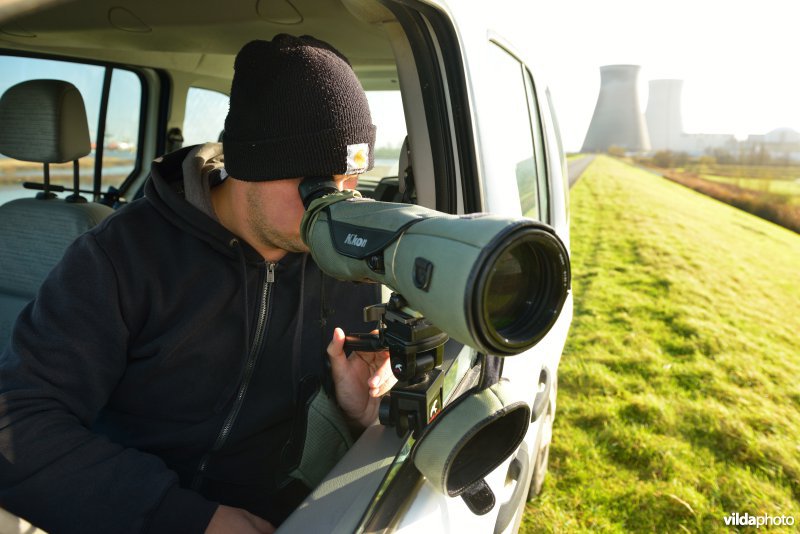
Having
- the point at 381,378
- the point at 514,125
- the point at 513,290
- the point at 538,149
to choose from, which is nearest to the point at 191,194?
the point at 381,378

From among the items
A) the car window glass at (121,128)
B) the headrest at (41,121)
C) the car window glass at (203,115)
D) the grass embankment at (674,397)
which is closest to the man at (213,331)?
the headrest at (41,121)

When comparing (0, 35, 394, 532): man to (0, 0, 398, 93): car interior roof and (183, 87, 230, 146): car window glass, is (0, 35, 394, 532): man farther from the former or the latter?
(183, 87, 230, 146): car window glass

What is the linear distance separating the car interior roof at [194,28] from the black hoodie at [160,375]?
807 mm

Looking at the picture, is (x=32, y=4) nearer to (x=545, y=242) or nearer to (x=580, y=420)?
(x=545, y=242)

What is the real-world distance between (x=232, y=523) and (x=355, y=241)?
26.5 inches

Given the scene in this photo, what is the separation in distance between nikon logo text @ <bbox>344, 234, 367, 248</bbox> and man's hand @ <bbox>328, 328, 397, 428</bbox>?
1.80 feet

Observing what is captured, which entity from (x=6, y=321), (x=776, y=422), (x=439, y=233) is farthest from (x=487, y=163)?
(x=776, y=422)

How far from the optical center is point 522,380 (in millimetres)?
1851

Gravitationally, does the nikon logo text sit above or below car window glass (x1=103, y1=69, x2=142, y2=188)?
below

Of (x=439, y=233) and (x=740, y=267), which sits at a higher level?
(x=439, y=233)

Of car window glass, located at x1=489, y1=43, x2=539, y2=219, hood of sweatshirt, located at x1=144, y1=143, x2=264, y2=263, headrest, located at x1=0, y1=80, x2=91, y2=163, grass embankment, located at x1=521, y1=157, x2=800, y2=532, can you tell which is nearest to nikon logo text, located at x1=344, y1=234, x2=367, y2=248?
hood of sweatshirt, located at x1=144, y1=143, x2=264, y2=263

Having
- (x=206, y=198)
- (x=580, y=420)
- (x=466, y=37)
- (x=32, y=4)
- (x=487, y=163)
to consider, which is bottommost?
(x=580, y=420)

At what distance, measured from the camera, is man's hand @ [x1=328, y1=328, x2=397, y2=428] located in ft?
5.04

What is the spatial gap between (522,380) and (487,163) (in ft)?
2.19
